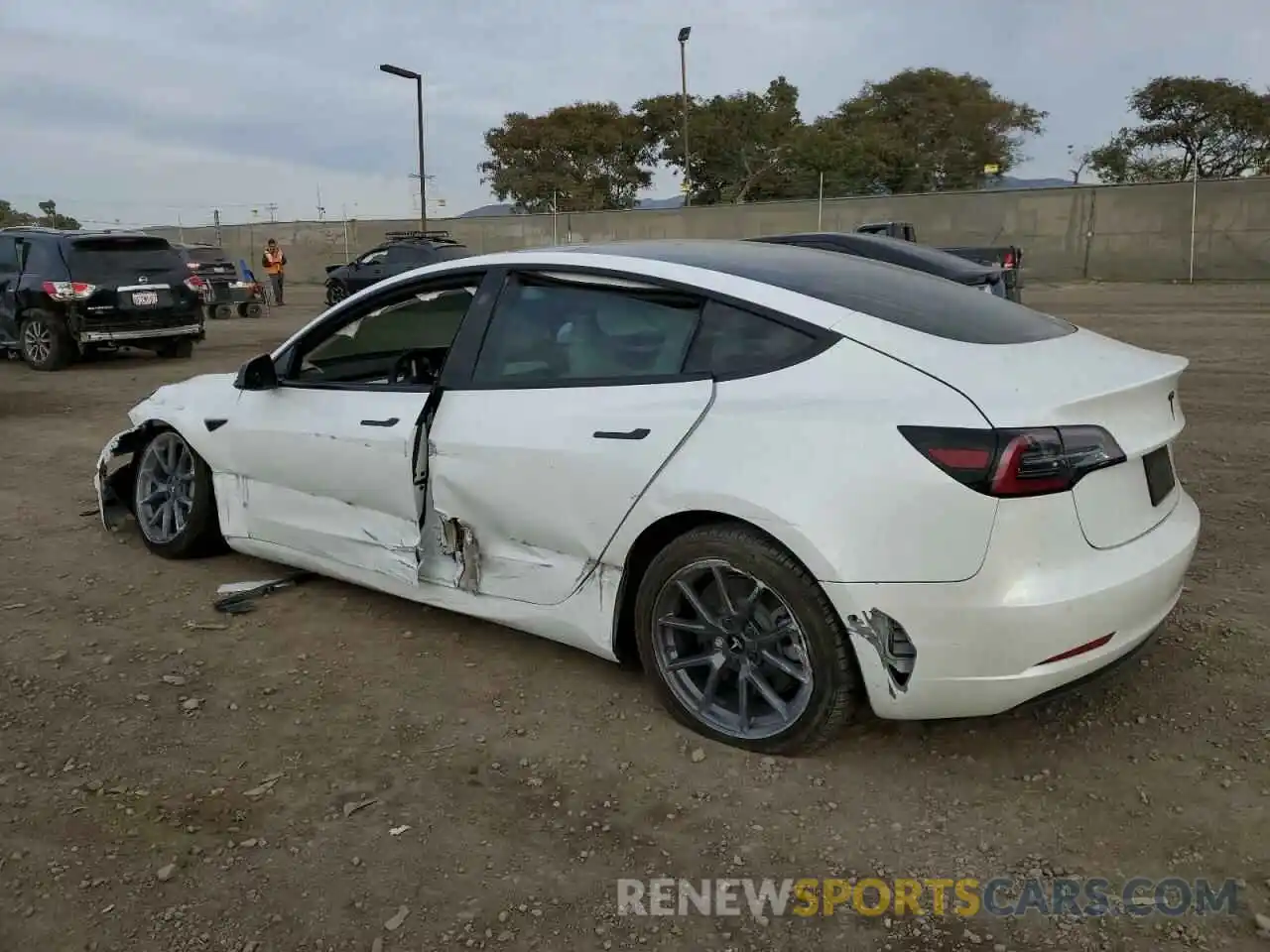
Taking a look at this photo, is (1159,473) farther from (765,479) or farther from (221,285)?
(221,285)

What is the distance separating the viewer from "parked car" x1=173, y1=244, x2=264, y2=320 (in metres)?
21.4

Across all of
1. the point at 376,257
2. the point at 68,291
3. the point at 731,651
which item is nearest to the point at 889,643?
the point at 731,651

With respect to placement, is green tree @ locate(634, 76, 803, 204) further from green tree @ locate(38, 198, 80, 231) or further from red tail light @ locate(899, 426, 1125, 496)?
red tail light @ locate(899, 426, 1125, 496)

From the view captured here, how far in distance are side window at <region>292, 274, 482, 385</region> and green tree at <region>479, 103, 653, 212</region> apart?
2020 inches

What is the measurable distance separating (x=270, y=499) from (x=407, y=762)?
1.73 m

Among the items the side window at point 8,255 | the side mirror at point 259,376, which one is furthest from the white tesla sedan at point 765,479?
Answer: the side window at point 8,255

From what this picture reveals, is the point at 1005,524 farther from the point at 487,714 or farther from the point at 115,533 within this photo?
the point at 115,533

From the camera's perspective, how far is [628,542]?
3.41m

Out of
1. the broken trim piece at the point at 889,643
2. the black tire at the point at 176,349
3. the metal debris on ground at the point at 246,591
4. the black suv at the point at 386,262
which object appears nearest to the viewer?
the broken trim piece at the point at 889,643

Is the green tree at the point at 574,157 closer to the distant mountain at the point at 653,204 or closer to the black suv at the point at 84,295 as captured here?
the distant mountain at the point at 653,204

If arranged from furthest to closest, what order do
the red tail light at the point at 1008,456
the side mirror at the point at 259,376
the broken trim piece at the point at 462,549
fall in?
1. the side mirror at the point at 259,376
2. the broken trim piece at the point at 462,549
3. the red tail light at the point at 1008,456

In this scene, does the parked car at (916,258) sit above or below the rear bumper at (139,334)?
above

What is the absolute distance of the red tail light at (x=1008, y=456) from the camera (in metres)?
2.80

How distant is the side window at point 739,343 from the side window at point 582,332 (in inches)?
2.4
